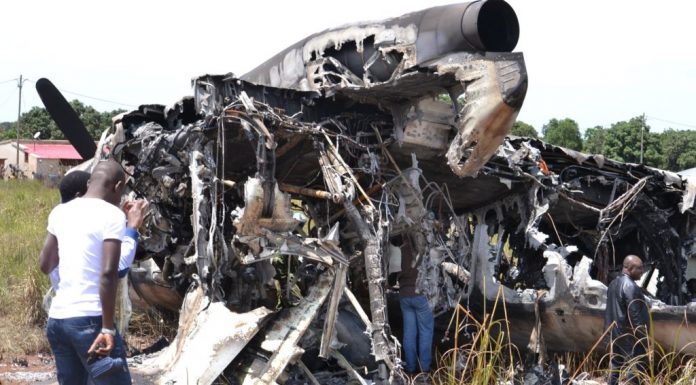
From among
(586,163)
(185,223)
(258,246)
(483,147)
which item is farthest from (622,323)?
(185,223)

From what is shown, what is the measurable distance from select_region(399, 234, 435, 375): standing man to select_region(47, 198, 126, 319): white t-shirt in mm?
4241

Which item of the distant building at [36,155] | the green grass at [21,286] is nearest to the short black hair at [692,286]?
the green grass at [21,286]

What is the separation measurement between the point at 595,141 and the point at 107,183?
39613mm

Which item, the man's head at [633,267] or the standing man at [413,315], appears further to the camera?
the standing man at [413,315]

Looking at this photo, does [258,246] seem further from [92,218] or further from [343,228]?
[92,218]

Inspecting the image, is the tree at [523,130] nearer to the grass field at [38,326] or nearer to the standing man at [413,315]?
the grass field at [38,326]

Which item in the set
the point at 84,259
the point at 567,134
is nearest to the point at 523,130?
the point at 567,134

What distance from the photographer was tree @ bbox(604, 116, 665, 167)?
3916 cm

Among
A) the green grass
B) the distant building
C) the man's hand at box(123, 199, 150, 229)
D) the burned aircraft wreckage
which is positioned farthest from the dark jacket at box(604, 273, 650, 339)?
the distant building

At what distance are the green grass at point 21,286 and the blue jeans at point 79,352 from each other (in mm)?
6515

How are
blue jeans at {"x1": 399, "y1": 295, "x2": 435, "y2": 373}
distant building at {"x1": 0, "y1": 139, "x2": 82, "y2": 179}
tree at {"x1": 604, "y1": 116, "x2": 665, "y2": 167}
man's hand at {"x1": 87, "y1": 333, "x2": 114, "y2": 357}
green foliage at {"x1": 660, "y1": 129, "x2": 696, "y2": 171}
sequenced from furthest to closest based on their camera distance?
distant building at {"x1": 0, "y1": 139, "x2": 82, "y2": 179} < tree at {"x1": 604, "y1": 116, "x2": 665, "y2": 167} < green foliage at {"x1": 660, "y1": 129, "x2": 696, "y2": 171} < blue jeans at {"x1": 399, "y1": 295, "x2": 435, "y2": 373} < man's hand at {"x1": 87, "y1": 333, "x2": 114, "y2": 357}

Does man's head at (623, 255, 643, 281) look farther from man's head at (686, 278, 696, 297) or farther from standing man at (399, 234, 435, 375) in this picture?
man's head at (686, 278, 696, 297)

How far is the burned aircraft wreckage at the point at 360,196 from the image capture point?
20.9 ft

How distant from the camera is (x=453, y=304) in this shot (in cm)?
850
